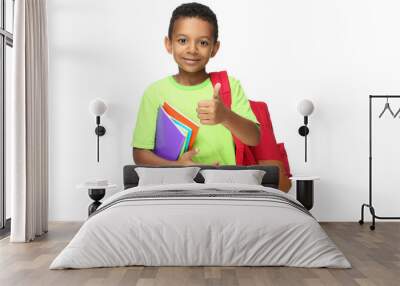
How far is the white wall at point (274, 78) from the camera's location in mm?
6977

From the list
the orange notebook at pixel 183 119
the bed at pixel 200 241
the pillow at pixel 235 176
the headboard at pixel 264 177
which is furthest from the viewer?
the orange notebook at pixel 183 119

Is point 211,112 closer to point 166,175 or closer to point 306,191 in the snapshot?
point 166,175

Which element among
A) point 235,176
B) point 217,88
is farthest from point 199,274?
point 217,88

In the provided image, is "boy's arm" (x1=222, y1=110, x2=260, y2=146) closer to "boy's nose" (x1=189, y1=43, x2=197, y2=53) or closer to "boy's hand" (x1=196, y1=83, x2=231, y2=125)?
"boy's hand" (x1=196, y1=83, x2=231, y2=125)

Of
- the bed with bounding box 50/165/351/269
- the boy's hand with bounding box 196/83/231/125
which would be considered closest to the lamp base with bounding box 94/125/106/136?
the boy's hand with bounding box 196/83/231/125

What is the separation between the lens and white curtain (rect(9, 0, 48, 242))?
5625 mm

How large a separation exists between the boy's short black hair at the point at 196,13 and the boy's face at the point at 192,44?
41mm

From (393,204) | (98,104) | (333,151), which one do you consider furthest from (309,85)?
(98,104)

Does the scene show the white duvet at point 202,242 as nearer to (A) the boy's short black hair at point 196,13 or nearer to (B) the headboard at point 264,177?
(B) the headboard at point 264,177

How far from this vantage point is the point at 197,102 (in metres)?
6.84

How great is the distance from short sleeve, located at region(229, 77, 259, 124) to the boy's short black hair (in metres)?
0.60

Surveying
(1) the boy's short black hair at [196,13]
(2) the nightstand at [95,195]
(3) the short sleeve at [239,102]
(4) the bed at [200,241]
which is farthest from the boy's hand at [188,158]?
(4) the bed at [200,241]

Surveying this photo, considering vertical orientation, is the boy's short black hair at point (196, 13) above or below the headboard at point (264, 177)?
above

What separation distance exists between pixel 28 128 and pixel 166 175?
158 cm
